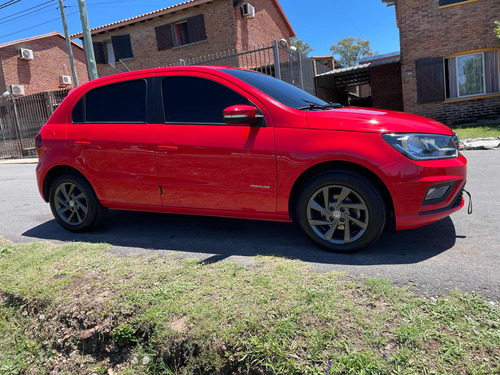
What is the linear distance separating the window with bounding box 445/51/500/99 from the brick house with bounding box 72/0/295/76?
10145 mm

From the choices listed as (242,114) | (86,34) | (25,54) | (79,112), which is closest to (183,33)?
(86,34)

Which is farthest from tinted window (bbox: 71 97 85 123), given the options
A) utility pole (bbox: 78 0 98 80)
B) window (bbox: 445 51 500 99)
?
window (bbox: 445 51 500 99)

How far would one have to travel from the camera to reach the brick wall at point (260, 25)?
1933 centimetres

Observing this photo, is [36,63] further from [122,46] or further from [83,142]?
[83,142]

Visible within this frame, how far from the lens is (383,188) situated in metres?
3.10

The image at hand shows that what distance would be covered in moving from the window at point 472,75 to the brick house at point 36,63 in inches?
935

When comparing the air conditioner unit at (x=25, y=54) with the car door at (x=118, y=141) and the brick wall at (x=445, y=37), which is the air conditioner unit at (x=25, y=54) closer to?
the brick wall at (x=445, y=37)

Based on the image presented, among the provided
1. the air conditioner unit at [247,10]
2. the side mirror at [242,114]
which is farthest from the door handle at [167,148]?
the air conditioner unit at [247,10]

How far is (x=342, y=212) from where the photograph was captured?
3.16 meters

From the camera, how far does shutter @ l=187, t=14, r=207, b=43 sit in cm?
1938

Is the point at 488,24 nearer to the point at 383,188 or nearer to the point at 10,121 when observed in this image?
the point at 383,188

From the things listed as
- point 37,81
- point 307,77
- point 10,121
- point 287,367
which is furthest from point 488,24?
point 37,81

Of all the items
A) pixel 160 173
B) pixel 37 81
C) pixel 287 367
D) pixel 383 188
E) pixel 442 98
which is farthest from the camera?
pixel 37 81

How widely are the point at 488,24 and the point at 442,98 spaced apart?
113 inches
